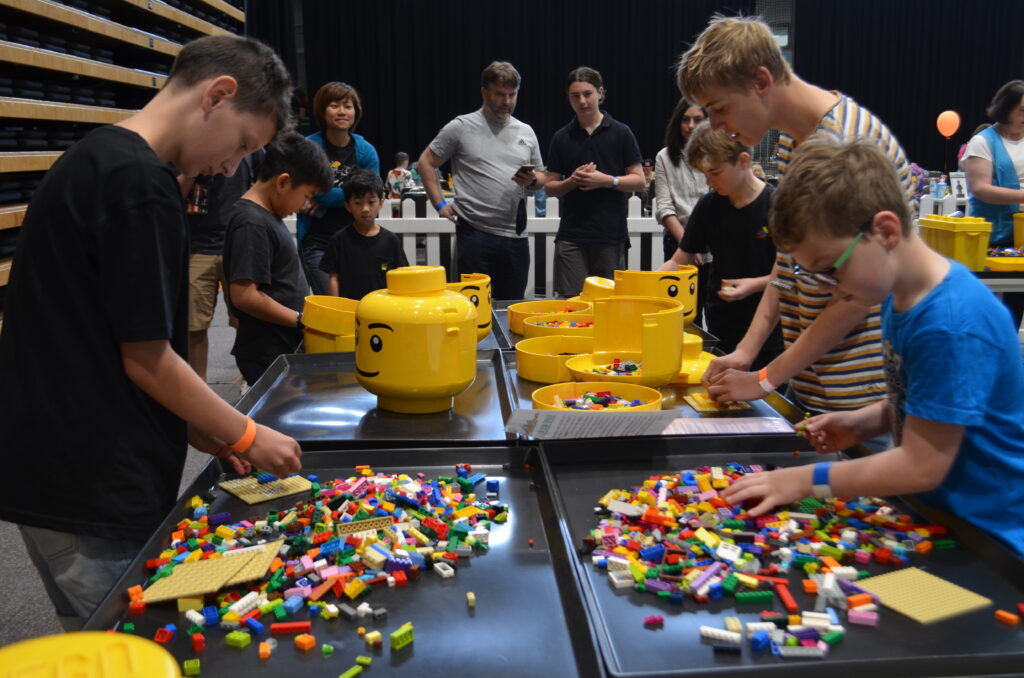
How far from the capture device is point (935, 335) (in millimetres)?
1023

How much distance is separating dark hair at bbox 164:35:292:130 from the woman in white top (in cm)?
363

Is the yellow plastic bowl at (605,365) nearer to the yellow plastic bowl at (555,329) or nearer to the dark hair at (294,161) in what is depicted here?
the yellow plastic bowl at (555,329)

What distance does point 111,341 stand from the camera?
1.17 meters

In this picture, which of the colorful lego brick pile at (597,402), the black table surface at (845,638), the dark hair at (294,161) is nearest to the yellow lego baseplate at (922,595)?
the black table surface at (845,638)

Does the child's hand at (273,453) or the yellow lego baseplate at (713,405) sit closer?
the child's hand at (273,453)

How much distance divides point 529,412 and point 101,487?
24.9 inches

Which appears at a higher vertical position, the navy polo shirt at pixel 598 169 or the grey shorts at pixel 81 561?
the navy polo shirt at pixel 598 169

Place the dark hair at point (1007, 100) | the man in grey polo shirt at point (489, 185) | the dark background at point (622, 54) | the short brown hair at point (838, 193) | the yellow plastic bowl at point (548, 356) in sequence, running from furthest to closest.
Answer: the dark background at point (622, 54)
the man in grey polo shirt at point (489, 185)
the dark hair at point (1007, 100)
the yellow plastic bowl at point (548, 356)
the short brown hair at point (838, 193)

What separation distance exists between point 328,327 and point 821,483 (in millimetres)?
1377

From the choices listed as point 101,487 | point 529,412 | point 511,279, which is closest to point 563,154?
point 511,279

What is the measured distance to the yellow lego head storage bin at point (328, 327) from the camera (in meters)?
2.12

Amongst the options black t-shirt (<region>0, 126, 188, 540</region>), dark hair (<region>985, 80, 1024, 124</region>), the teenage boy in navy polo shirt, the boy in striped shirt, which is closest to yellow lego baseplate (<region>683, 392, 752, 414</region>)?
the boy in striped shirt

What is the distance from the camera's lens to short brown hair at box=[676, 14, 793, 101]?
1.57 m

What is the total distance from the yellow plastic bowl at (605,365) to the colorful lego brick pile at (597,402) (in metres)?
0.06
